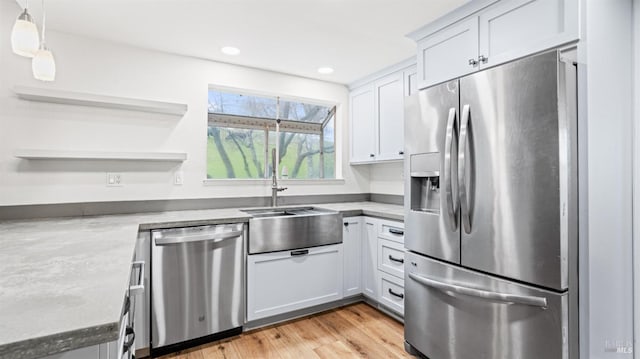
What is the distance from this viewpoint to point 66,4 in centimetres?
201

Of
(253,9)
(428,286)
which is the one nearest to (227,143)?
(253,9)

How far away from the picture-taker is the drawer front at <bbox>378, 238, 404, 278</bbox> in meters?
2.54

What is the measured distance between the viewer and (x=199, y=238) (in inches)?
87.3

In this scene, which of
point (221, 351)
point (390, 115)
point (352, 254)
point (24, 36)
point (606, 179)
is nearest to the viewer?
point (24, 36)

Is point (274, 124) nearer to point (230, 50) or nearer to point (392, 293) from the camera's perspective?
point (230, 50)

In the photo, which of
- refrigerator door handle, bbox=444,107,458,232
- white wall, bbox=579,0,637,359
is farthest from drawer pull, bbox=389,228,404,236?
white wall, bbox=579,0,637,359

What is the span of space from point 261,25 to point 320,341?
7.73 ft

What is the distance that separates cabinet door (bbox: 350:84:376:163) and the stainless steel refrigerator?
123cm

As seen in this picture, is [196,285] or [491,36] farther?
[196,285]

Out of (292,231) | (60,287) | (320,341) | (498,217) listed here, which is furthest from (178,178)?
(498,217)

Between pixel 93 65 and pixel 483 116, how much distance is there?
286 centimetres

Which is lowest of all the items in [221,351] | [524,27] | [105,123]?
[221,351]

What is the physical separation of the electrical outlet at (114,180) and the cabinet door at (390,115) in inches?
92.4

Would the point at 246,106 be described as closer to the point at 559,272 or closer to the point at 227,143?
the point at 227,143
